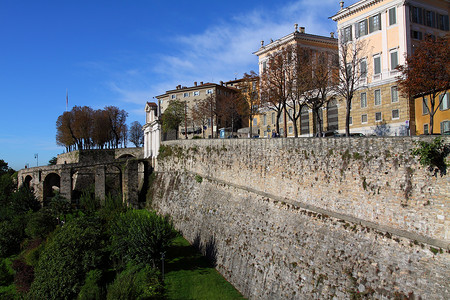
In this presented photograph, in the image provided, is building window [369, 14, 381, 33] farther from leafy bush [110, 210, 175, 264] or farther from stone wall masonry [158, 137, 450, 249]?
leafy bush [110, 210, 175, 264]

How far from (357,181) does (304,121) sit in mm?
20864

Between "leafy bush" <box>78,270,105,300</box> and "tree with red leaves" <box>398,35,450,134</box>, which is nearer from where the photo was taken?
"tree with red leaves" <box>398,35,450,134</box>

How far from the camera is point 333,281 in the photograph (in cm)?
1331

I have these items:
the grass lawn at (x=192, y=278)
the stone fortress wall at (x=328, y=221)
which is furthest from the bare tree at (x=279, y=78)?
the grass lawn at (x=192, y=278)

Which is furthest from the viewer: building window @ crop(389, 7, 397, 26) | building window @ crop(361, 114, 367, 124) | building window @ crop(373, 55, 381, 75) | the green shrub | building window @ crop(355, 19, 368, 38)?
the green shrub

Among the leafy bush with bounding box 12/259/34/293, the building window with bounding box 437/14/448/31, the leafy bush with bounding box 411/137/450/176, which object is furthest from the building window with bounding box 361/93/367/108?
the leafy bush with bounding box 12/259/34/293

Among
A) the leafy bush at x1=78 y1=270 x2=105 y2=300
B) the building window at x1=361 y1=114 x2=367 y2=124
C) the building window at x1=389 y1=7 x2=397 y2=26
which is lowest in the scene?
the leafy bush at x1=78 y1=270 x2=105 y2=300

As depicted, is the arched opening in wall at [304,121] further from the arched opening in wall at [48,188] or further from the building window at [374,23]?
the arched opening in wall at [48,188]

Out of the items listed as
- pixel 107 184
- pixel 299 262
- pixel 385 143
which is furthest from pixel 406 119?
pixel 107 184

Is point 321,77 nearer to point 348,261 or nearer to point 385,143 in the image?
point 385,143

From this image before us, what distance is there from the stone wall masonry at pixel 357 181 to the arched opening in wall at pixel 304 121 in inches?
521

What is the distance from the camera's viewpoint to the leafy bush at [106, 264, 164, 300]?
58.3 feet

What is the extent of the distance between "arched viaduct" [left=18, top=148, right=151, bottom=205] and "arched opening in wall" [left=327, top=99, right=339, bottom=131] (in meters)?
22.6

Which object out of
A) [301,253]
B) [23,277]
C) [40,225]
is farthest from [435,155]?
[40,225]
